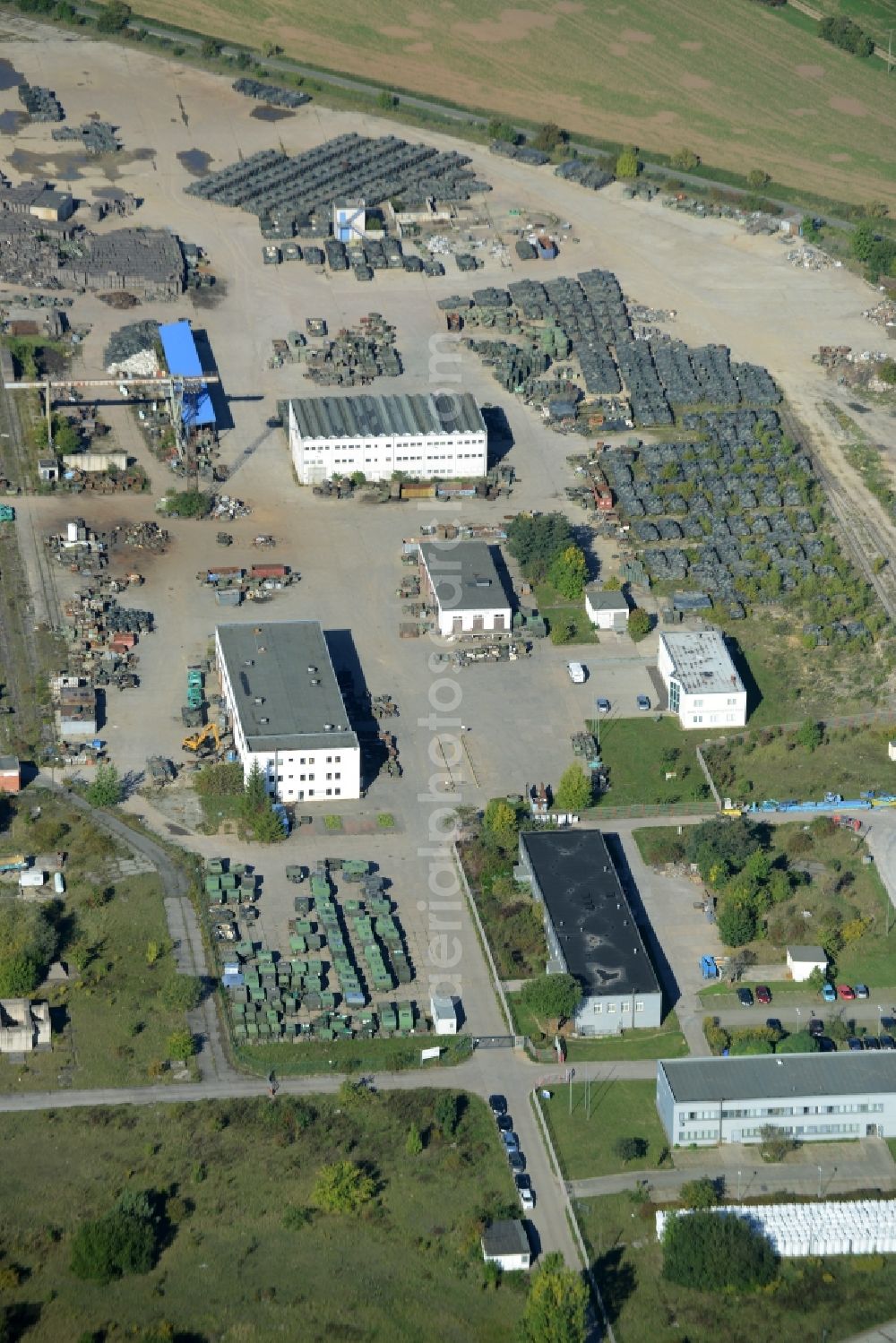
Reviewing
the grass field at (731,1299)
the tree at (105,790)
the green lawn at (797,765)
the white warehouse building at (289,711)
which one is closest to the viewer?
the grass field at (731,1299)

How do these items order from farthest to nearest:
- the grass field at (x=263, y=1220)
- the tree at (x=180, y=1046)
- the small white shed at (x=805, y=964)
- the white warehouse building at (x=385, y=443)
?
the white warehouse building at (x=385, y=443) → the small white shed at (x=805, y=964) → the tree at (x=180, y=1046) → the grass field at (x=263, y=1220)

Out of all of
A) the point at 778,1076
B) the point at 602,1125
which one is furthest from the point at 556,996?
the point at 778,1076

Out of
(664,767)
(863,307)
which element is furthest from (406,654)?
(863,307)

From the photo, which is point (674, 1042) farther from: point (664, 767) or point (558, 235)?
point (558, 235)

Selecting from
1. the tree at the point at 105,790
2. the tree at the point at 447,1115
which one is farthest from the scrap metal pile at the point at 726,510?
the tree at the point at 447,1115

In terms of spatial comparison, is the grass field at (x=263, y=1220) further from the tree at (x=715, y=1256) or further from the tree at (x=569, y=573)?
the tree at (x=569, y=573)

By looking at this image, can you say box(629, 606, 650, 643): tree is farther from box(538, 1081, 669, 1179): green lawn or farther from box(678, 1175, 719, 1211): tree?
box(678, 1175, 719, 1211): tree

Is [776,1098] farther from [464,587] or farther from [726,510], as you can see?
[726,510]

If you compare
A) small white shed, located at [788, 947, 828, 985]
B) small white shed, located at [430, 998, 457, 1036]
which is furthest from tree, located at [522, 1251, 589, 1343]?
small white shed, located at [788, 947, 828, 985]
